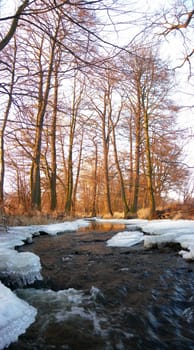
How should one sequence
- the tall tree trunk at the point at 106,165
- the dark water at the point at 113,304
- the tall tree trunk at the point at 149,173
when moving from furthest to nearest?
the tall tree trunk at the point at 106,165, the tall tree trunk at the point at 149,173, the dark water at the point at 113,304

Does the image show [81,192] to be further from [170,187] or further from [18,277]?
[18,277]

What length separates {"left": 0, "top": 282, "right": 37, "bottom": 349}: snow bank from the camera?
211cm

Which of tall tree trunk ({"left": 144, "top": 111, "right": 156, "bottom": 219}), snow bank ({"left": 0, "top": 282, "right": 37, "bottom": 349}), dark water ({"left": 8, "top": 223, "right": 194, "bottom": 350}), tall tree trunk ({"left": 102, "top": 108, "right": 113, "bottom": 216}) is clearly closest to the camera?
snow bank ({"left": 0, "top": 282, "right": 37, "bottom": 349})

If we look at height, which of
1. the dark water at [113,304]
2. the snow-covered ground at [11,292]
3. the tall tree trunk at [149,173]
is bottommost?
the dark water at [113,304]

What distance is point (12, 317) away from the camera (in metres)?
2.28

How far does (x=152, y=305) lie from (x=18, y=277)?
5.24 ft

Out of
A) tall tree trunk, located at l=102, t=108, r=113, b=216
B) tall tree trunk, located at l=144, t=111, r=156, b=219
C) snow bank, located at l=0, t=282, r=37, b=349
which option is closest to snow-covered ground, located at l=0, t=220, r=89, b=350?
snow bank, located at l=0, t=282, r=37, b=349

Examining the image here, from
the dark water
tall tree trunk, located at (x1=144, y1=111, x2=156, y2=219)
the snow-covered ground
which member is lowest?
the dark water

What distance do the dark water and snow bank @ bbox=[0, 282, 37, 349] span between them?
0.19ft

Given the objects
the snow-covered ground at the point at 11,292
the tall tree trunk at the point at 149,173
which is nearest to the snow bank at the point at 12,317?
the snow-covered ground at the point at 11,292

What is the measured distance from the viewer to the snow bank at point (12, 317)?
83.1 inches

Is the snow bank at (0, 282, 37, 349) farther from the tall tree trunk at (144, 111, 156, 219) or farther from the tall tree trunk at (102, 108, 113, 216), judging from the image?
the tall tree trunk at (102, 108, 113, 216)

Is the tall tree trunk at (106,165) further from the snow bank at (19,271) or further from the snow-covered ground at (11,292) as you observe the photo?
the snow bank at (19,271)

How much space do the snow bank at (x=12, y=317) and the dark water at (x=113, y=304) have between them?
6cm
